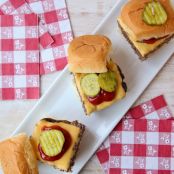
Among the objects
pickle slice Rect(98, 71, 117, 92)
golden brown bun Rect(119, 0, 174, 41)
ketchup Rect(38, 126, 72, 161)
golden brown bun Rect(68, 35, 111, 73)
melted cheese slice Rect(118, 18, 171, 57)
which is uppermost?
golden brown bun Rect(119, 0, 174, 41)

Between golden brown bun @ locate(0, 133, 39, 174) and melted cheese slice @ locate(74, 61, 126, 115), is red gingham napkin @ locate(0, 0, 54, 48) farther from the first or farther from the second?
golden brown bun @ locate(0, 133, 39, 174)

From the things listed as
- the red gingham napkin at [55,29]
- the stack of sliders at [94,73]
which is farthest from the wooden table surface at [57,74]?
the stack of sliders at [94,73]

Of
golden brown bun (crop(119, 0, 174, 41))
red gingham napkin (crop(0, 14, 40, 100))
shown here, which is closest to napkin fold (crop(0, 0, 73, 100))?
red gingham napkin (crop(0, 14, 40, 100))

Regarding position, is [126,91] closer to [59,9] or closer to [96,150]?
[96,150]

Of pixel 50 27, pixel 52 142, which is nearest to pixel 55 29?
pixel 50 27

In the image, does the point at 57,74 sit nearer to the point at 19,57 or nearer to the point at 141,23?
the point at 19,57

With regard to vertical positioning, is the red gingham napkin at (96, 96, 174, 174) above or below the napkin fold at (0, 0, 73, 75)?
below

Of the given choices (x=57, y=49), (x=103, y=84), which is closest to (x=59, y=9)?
(x=57, y=49)

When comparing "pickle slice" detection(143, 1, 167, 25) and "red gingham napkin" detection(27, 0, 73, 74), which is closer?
"pickle slice" detection(143, 1, 167, 25)

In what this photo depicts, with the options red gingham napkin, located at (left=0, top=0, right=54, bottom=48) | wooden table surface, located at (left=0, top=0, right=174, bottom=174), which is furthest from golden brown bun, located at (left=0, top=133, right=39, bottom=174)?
red gingham napkin, located at (left=0, top=0, right=54, bottom=48)

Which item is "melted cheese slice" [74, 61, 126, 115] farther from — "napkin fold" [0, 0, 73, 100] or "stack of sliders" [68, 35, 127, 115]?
"napkin fold" [0, 0, 73, 100]
